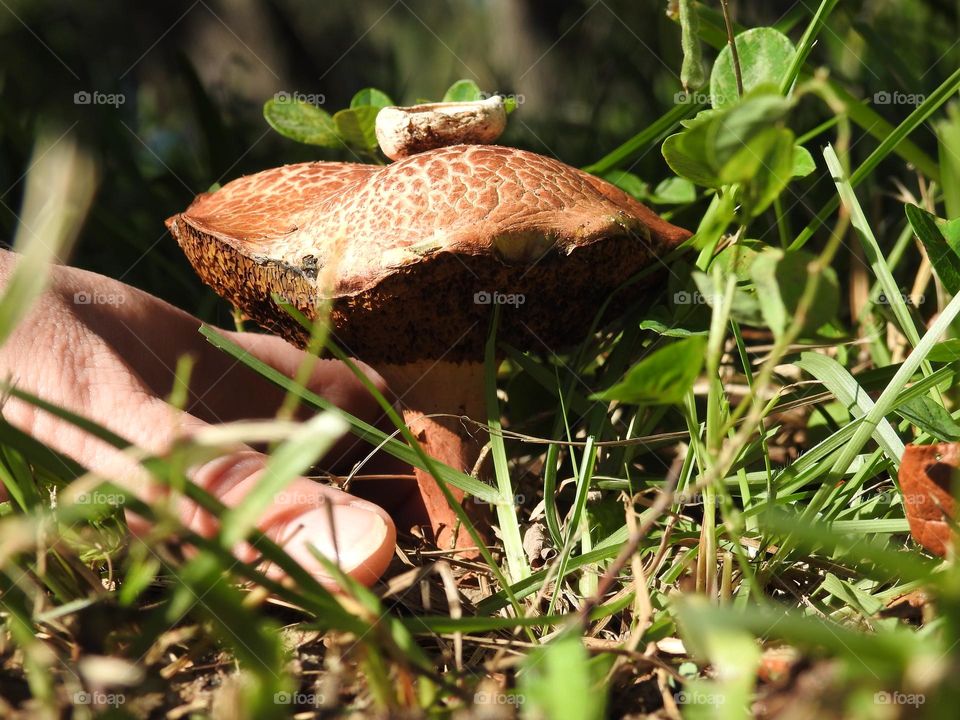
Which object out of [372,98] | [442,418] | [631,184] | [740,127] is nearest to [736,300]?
[740,127]

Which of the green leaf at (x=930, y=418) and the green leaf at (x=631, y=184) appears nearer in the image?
the green leaf at (x=930, y=418)

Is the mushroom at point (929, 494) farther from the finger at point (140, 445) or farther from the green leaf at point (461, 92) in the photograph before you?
the green leaf at point (461, 92)

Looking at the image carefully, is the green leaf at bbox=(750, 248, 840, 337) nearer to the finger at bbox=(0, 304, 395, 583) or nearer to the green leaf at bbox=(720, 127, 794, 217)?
the green leaf at bbox=(720, 127, 794, 217)

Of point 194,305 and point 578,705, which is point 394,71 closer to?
point 194,305

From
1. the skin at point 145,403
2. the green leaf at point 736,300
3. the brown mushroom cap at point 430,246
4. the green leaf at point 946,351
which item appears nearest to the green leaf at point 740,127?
the green leaf at point 736,300

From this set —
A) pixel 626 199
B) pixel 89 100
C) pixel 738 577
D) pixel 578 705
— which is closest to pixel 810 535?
pixel 578 705

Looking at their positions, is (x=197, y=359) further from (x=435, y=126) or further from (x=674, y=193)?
(x=674, y=193)
